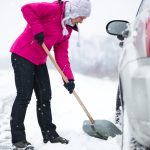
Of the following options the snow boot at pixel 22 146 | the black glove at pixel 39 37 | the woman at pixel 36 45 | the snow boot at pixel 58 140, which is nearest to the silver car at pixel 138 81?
the black glove at pixel 39 37

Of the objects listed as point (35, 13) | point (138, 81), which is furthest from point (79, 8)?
point (138, 81)

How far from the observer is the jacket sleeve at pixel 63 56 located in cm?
454

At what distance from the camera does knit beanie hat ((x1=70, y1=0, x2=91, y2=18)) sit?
166 inches

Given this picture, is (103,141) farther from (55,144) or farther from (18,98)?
(18,98)

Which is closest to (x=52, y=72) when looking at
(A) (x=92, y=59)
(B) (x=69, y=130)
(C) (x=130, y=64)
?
(A) (x=92, y=59)

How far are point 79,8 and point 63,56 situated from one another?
61 centimetres

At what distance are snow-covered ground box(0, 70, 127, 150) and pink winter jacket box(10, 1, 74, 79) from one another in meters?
0.93

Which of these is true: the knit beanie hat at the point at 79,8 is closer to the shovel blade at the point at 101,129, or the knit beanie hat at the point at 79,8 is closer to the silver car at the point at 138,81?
the shovel blade at the point at 101,129

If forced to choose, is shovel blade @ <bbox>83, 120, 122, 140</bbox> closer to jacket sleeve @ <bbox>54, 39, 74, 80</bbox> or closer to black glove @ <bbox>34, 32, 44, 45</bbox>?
jacket sleeve @ <bbox>54, 39, 74, 80</bbox>

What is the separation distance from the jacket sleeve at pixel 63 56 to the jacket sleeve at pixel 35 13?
493 millimetres

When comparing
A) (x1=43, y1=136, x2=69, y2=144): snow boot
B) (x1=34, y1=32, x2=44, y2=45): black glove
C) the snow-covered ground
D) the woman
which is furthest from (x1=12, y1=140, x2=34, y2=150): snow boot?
(x1=34, y1=32, x2=44, y2=45): black glove

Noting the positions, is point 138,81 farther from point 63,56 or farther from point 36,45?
point 63,56

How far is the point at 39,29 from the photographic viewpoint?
4031 millimetres

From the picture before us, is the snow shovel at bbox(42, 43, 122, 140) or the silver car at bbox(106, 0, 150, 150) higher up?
the silver car at bbox(106, 0, 150, 150)
